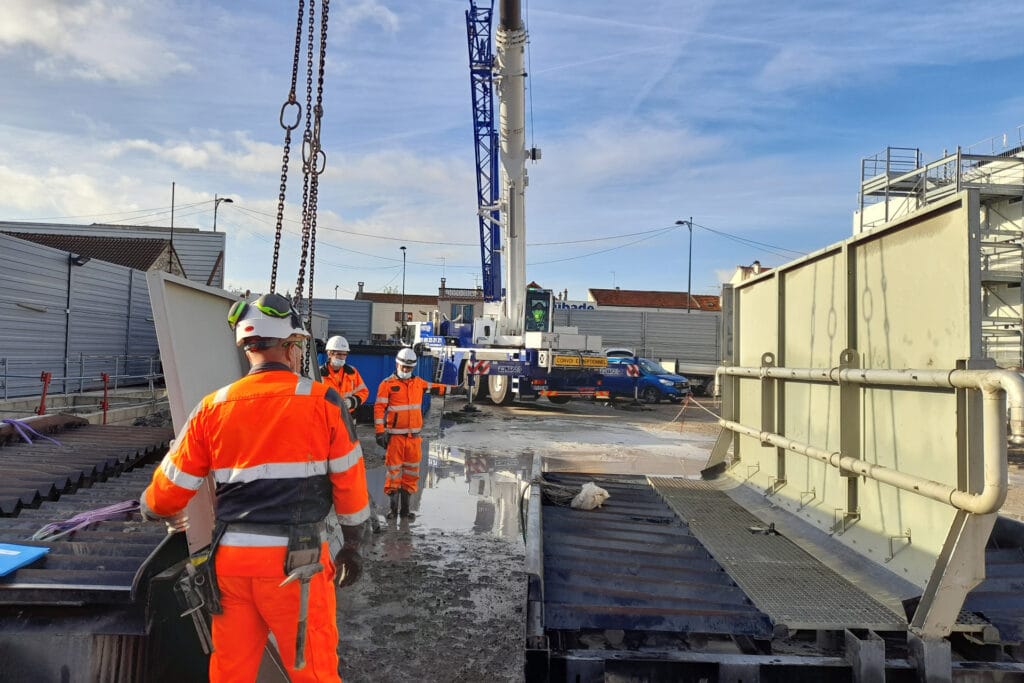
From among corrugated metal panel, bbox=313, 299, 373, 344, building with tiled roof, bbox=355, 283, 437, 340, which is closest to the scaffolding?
corrugated metal panel, bbox=313, 299, 373, 344

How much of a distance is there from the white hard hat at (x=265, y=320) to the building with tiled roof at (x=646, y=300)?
50.2 meters

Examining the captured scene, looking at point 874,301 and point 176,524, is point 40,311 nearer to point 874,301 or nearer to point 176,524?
point 176,524

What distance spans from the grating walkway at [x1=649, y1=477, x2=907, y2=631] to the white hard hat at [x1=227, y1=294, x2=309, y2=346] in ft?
7.89

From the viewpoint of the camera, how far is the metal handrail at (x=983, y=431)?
2.46 m

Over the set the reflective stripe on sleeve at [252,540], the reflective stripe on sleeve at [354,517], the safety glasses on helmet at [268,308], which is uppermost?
the safety glasses on helmet at [268,308]

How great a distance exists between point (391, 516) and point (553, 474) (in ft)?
6.94

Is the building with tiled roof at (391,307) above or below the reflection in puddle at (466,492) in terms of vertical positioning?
above

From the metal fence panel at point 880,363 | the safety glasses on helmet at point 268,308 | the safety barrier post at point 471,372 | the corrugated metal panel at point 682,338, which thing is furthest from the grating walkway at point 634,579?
the corrugated metal panel at point 682,338

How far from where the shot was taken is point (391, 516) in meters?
6.68

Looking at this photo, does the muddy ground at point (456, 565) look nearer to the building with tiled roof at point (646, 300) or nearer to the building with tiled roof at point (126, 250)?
the building with tiled roof at point (126, 250)

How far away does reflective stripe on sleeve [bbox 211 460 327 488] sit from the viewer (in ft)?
7.93

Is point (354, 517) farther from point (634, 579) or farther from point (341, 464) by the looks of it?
point (634, 579)

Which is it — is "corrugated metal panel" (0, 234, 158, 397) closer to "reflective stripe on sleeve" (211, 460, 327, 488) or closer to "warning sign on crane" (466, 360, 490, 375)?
"warning sign on crane" (466, 360, 490, 375)

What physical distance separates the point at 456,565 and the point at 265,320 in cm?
328
